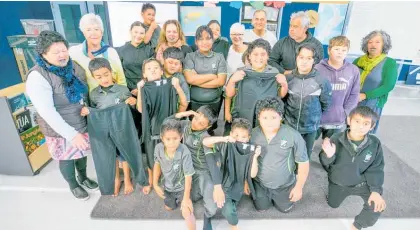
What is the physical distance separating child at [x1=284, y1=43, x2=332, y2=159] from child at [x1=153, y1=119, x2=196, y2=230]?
3.27ft

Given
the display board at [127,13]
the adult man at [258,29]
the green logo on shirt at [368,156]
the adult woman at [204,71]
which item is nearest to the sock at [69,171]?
the adult woman at [204,71]

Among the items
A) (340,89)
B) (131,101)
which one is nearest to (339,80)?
(340,89)

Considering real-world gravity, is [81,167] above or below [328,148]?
below

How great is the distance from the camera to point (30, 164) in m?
2.75

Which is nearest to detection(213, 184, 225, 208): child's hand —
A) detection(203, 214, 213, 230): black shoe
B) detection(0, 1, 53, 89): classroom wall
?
detection(203, 214, 213, 230): black shoe

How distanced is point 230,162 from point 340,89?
1246mm

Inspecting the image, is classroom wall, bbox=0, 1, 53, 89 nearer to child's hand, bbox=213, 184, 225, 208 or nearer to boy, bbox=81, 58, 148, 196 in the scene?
boy, bbox=81, 58, 148, 196

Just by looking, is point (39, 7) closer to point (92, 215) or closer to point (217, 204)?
point (92, 215)

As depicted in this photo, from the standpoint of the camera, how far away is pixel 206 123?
7.20 feet

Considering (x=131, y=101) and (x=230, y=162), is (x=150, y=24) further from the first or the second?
(x=230, y=162)

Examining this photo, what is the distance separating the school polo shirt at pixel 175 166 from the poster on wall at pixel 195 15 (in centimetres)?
344

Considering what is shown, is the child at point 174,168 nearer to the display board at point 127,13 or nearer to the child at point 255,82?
the child at point 255,82

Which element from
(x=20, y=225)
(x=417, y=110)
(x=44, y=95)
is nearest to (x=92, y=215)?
(x=20, y=225)

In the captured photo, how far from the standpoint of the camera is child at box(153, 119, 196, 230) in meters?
2.04
